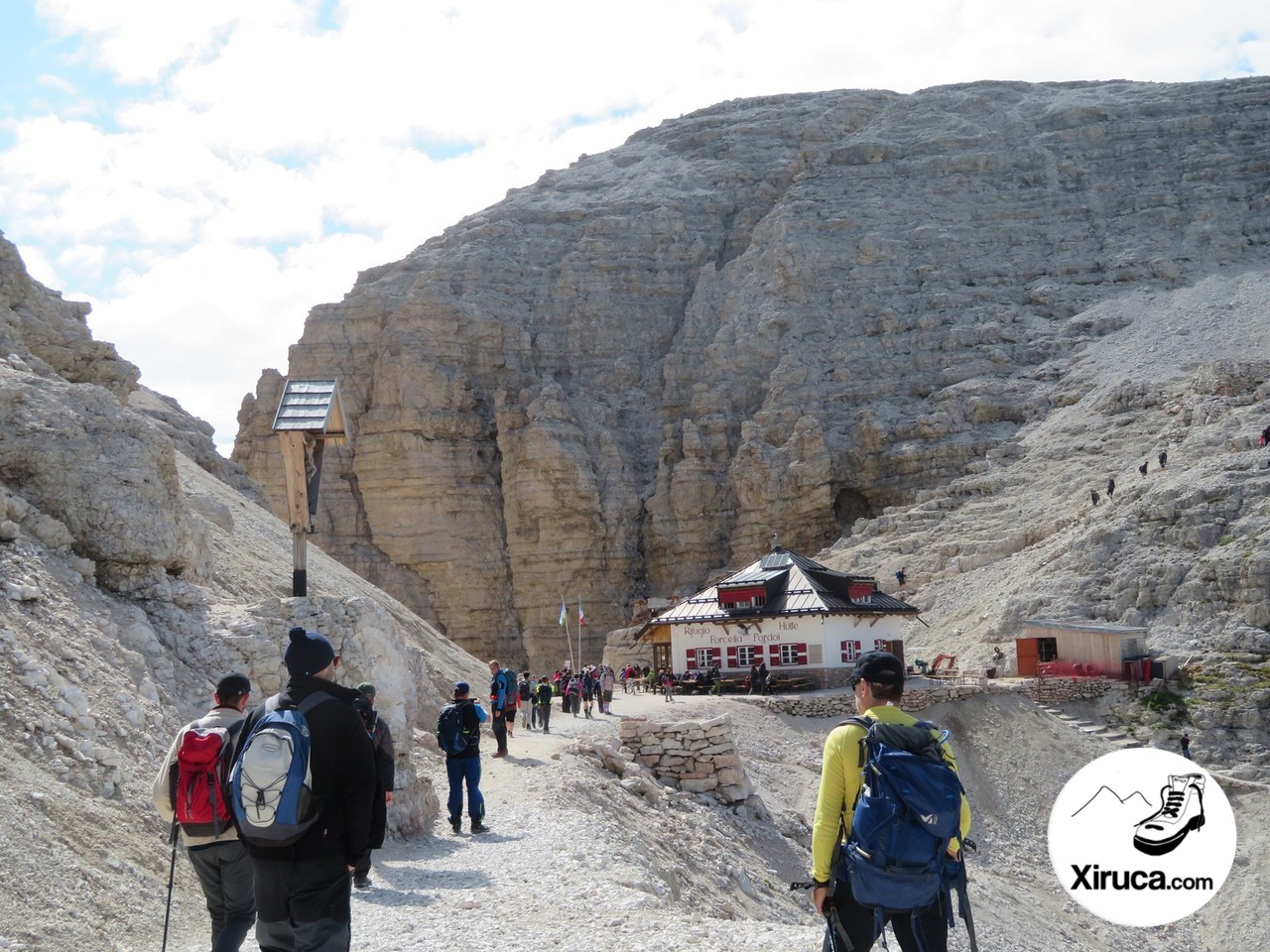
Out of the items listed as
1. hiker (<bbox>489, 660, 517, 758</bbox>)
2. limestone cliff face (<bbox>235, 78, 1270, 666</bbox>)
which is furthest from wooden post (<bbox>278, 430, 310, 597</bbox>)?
limestone cliff face (<bbox>235, 78, 1270, 666</bbox>)

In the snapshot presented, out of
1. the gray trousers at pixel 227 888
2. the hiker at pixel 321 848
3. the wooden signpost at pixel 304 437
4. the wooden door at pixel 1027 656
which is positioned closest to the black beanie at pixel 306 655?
the hiker at pixel 321 848

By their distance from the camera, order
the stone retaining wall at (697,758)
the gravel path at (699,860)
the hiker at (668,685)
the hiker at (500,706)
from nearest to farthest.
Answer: the gravel path at (699,860) < the stone retaining wall at (697,758) < the hiker at (500,706) < the hiker at (668,685)

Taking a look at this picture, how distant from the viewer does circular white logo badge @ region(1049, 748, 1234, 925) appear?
38.0ft

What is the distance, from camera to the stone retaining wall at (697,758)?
811 inches

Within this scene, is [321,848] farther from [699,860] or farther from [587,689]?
[587,689]

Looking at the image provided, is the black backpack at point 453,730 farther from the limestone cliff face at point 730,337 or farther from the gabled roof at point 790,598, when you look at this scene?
the limestone cliff face at point 730,337

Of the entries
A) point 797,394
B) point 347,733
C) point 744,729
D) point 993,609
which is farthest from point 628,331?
point 347,733

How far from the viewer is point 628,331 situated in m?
83.2

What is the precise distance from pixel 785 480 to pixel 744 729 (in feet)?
131

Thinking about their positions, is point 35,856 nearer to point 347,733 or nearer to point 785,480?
point 347,733

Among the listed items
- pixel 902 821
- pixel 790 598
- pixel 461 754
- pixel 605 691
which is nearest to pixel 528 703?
pixel 605 691

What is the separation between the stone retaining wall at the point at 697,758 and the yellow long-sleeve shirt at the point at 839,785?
14.2m

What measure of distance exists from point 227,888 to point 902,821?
4.23 m

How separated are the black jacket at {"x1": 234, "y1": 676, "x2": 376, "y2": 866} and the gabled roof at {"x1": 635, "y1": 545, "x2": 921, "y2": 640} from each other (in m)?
32.5
